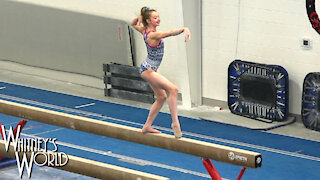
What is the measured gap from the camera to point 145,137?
10.6 m

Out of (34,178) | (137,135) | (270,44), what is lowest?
(34,178)

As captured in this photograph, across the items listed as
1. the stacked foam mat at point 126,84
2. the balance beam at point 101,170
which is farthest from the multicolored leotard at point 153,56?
the stacked foam mat at point 126,84

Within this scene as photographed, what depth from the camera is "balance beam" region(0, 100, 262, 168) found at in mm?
9750

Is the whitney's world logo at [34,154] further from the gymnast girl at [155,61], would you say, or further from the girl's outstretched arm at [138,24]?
the girl's outstretched arm at [138,24]

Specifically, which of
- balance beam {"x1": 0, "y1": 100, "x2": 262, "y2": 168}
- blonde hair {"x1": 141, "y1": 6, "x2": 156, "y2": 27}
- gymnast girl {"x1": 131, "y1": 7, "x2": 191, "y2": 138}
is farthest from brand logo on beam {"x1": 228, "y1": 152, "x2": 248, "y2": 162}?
blonde hair {"x1": 141, "y1": 6, "x2": 156, "y2": 27}

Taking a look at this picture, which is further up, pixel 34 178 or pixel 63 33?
pixel 63 33

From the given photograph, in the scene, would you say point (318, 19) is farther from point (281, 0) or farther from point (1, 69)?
point (1, 69)

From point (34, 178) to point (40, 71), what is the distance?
6808 mm

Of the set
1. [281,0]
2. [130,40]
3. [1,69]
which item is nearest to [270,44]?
[281,0]

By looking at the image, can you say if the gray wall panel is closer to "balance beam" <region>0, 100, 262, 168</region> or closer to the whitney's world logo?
"balance beam" <region>0, 100, 262, 168</region>

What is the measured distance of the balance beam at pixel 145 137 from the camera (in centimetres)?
975

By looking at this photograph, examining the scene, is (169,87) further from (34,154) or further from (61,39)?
(61,39)

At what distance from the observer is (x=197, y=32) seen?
16156mm

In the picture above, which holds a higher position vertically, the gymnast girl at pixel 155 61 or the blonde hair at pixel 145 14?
the blonde hair at pixel 145 14
